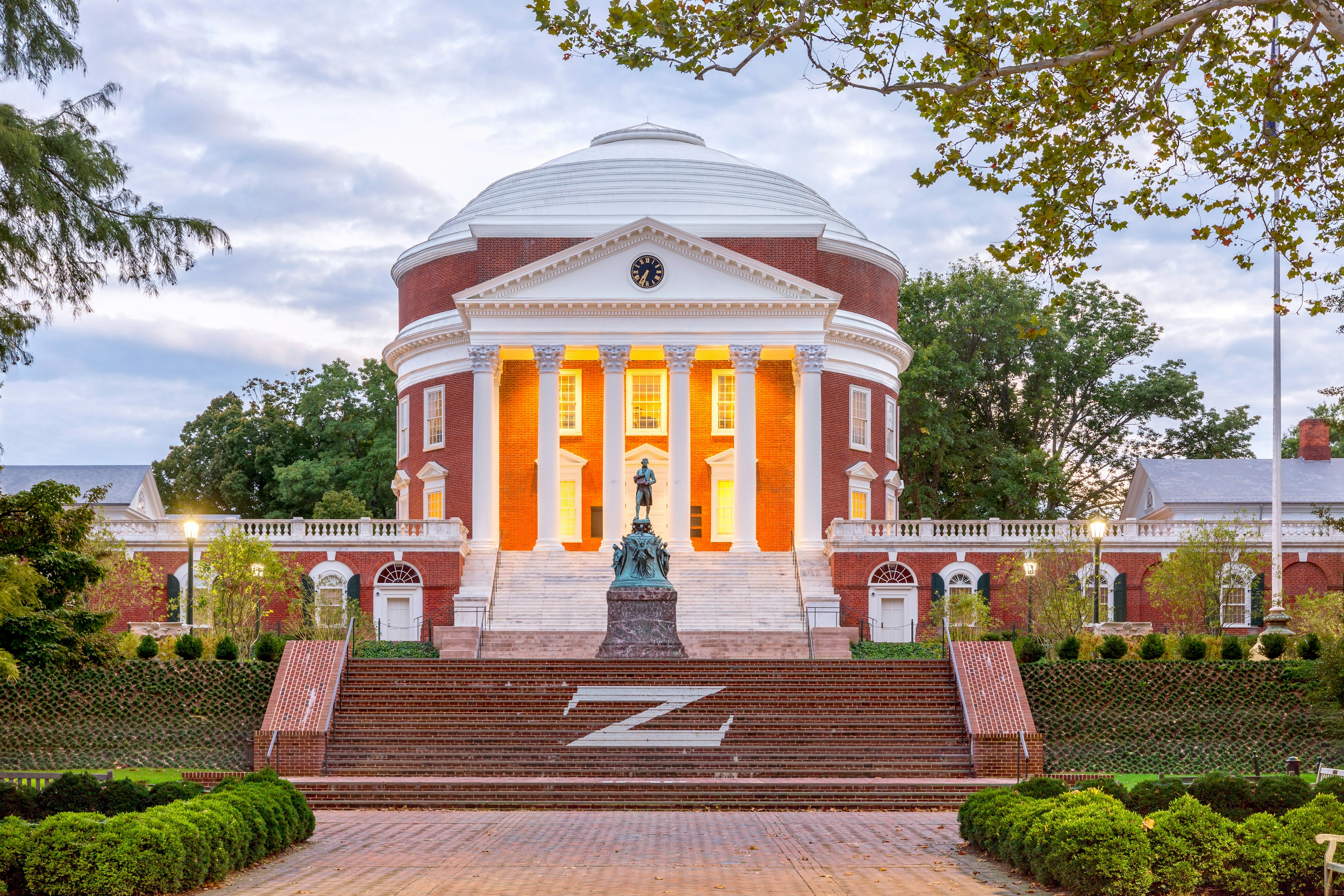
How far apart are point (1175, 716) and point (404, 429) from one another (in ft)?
112

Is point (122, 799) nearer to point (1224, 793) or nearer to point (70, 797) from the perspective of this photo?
point (70, 797)

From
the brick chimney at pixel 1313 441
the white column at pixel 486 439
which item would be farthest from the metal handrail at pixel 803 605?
the brick chimney at pixel 1313 441

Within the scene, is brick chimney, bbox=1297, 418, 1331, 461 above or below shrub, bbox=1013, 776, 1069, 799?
above

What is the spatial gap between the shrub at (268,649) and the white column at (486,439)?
16.7 meters

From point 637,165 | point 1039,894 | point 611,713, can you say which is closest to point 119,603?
point 611,713

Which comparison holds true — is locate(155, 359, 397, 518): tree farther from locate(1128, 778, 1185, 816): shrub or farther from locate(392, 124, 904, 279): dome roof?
locate(1128, 778, 1185, 816): shrub

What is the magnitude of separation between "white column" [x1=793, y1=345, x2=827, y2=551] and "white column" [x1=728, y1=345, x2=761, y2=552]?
5.12 feet

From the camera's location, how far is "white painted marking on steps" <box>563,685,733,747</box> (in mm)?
28891

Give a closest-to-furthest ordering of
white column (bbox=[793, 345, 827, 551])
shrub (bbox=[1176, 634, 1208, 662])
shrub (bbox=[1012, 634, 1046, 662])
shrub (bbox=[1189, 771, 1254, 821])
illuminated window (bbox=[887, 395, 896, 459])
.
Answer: shrub (bbox=[1189, 771, 1254, 821]) → shrub (bbox=[1176, 634, 1208, 662]) → shrub (bbox=[1012, 634, 1046, 662]) → white column (bbox=[793, 345, 827, 551]) → illuminated window (bbox=[887, 395, 896, 459])

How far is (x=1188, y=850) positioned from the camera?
14258 mm

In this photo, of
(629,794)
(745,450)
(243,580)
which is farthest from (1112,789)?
(745,450)

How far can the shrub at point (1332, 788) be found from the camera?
51.8 ft

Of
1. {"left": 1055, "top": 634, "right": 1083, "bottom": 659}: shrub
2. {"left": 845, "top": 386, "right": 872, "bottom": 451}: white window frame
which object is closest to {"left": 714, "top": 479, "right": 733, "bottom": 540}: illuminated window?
{"left": 845, "top": 386, "right": 872, "bottom": 451}: white window frame

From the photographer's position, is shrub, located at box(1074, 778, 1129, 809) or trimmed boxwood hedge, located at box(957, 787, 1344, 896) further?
shrub, located at box(1074, 778, 1129, 809)
